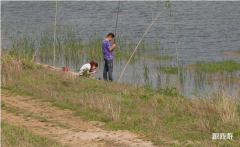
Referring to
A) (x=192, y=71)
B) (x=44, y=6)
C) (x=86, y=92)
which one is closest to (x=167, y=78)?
(x=192, y=71)

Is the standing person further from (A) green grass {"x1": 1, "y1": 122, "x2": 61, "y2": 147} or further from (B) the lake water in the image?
(A) green grass {"x1": 1, "y1": 122, "x2": 61, "y2": 147}

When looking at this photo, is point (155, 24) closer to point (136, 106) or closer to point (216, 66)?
point (216, 66)

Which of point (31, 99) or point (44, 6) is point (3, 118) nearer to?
point (31, 99)

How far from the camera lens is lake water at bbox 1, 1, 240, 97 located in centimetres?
1788

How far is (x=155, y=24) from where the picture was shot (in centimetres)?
2492

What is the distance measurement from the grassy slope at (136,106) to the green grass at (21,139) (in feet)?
4.17

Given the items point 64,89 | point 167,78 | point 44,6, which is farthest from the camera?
point 44,6

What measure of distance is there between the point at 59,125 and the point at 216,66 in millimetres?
8862

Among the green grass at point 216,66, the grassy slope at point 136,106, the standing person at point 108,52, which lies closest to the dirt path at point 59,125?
the grassy slope at point 136,106

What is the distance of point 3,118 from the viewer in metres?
9.32

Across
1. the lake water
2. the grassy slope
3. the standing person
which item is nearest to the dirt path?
the grassy slope

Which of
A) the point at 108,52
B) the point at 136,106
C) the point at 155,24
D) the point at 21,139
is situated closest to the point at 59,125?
the point at 21,139

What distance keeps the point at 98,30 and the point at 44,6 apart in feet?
28.1

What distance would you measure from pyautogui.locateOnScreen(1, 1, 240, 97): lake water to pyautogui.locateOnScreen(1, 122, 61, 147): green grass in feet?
21.9
